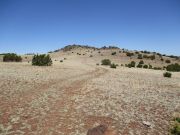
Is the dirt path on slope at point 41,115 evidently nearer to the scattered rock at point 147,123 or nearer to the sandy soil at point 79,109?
the sandy soil at point 79,109

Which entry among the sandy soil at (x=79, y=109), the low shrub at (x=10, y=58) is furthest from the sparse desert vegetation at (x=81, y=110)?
the low shrub at (x=10, y=58)

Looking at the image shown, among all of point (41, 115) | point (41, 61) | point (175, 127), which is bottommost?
point (175, 127)

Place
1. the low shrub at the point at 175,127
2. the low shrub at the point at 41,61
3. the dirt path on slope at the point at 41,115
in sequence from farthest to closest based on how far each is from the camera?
the low shrub at the point at 41,61, the low shrub at the point at 175,127, the dirt path on slope at the point at 41,115

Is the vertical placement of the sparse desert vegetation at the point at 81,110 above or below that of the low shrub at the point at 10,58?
below

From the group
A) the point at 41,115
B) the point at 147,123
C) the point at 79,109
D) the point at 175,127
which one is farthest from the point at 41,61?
the point at 175,127

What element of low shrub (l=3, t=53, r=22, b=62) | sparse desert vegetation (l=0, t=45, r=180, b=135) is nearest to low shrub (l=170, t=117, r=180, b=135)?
sparse desert vegetation (l=0, t=45, r=180, b=135)

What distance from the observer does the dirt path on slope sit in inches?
388

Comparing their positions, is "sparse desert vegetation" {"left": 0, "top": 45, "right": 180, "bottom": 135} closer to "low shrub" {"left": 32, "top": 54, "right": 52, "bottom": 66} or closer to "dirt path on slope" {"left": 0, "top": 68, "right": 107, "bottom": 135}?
"dirt path on slope" {"left": 0, "top": 68, "right": 107, "bottom": 135}

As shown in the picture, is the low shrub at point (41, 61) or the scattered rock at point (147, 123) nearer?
the scattered rock at point (147, 123)

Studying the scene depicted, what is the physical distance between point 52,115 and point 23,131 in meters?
2.13

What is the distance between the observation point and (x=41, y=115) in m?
11.6

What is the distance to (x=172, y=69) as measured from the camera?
1836 inches

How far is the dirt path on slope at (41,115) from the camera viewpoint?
32.3 ft

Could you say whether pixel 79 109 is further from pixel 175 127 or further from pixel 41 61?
pixel 41 61
